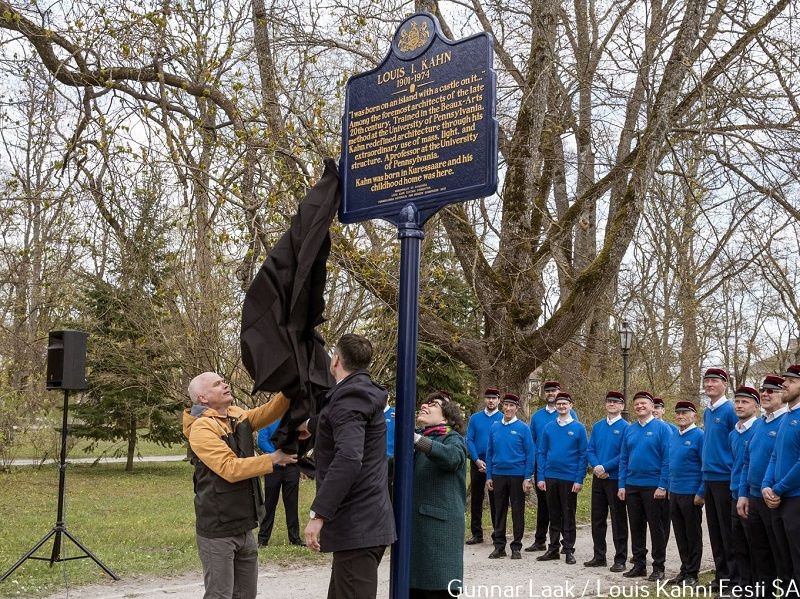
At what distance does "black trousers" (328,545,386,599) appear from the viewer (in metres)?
4.47

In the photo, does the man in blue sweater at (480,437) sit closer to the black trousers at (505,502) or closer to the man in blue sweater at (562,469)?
the black trousers at (505,502)

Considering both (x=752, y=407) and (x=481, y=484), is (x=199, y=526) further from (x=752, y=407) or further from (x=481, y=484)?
(x=481, y=484)

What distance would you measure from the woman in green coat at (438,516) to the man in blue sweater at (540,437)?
6023mm

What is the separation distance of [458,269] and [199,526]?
41.8ft

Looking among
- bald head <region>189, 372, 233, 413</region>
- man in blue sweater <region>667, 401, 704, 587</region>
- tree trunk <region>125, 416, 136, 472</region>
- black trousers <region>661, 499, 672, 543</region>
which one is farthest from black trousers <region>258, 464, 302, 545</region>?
tree trunk <region>125, 416, 136, 472</region>

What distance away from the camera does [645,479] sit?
970cm

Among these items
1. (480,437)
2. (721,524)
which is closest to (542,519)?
(480,437)

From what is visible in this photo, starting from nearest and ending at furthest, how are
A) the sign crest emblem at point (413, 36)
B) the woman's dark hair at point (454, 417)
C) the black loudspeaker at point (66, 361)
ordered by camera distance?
the sign crest emblem at point (413, 36) → the woman's dark hair at point (454, 417) → the black loudspeaker at point (66, 361)

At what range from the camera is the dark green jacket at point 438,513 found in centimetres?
514

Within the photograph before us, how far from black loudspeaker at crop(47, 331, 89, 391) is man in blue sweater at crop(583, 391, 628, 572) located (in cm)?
615

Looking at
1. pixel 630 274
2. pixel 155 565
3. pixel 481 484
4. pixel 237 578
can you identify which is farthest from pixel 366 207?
pixel 630 274

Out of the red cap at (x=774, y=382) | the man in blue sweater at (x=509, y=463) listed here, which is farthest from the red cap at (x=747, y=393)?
the man in blue sweater at (x=509, y=463)

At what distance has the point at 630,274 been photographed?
1109 inches

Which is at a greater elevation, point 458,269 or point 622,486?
point 458,269
